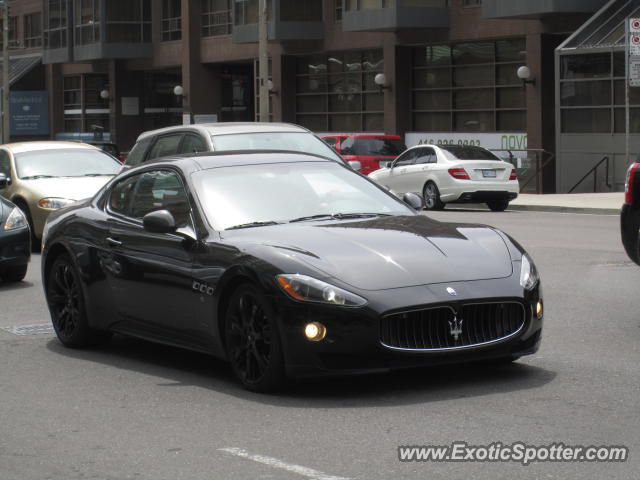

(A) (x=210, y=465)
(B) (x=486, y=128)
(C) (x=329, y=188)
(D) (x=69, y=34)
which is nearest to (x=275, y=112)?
(B) (x=486, y=128)

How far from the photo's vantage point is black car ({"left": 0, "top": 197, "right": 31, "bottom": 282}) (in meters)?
14.5

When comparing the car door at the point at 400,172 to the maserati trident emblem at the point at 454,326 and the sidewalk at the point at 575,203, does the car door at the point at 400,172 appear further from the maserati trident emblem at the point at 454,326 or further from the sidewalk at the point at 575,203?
the maserati trident emblem at the point at 454,326

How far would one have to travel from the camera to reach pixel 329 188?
9.21 meters

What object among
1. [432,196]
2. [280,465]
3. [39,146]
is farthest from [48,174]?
[280,465]

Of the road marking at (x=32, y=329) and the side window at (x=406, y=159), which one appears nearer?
the road marking at (x=32, y=329)

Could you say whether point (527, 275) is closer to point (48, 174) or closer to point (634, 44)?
point (48, 174)

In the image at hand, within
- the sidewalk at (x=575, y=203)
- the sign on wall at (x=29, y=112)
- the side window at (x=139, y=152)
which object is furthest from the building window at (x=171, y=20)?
the side window at (x=139, y=152)

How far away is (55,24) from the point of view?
63344 millimetres

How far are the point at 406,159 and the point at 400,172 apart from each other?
367 millimetres

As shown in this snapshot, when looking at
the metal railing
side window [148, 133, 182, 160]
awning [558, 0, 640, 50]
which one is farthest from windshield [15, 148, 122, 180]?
the metal railing

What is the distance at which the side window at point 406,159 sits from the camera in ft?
99.6

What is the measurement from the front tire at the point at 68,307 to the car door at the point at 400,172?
20.4 metres

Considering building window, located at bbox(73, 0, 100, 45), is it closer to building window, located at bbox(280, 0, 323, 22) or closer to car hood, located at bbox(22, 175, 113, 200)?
building window, located at bbox(280, 0, 323, 22)

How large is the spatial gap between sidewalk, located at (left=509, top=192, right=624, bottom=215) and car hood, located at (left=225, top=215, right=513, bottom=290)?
18678 millimetres
